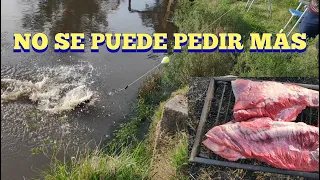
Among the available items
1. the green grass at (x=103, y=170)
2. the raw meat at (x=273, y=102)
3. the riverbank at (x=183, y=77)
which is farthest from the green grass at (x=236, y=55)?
the green grass at (x=103, y=170)

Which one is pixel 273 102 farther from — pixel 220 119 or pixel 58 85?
pixel 58 85

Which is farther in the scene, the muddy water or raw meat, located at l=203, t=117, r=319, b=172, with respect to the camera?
the muddy water

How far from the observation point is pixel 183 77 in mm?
7125

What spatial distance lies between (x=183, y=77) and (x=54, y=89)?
3.02 meters

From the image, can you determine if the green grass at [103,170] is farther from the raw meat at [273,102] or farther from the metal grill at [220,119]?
the raw meat at [273,102]

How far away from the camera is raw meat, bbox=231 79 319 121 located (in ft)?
14.3

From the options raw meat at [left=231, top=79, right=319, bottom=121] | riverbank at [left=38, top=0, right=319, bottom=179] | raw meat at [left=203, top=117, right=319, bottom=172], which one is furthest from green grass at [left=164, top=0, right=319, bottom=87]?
raw meat at [left=203, top=117, right=319, bottom=172]

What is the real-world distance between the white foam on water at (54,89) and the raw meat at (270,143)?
14.0 feet

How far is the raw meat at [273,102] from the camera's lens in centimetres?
436

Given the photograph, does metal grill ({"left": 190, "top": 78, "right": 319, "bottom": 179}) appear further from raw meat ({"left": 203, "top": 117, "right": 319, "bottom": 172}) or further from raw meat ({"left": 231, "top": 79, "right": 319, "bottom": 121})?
raw meat ({"left": 231, "top": 79, "right": 319, "bottom": 121})

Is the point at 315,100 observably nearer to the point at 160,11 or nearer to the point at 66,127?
the point at 66,127

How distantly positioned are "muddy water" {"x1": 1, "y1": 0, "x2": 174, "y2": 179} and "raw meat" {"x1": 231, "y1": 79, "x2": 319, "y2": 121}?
9.47 ft

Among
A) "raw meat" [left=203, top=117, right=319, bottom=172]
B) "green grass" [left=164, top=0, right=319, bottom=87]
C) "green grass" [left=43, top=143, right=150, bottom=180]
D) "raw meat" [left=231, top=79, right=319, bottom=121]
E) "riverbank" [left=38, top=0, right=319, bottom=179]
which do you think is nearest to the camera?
"raw meat" [left=203, top=117, right=319, bottom=172]

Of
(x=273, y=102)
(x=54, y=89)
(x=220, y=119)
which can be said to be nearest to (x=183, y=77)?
(x=220, y=119)
